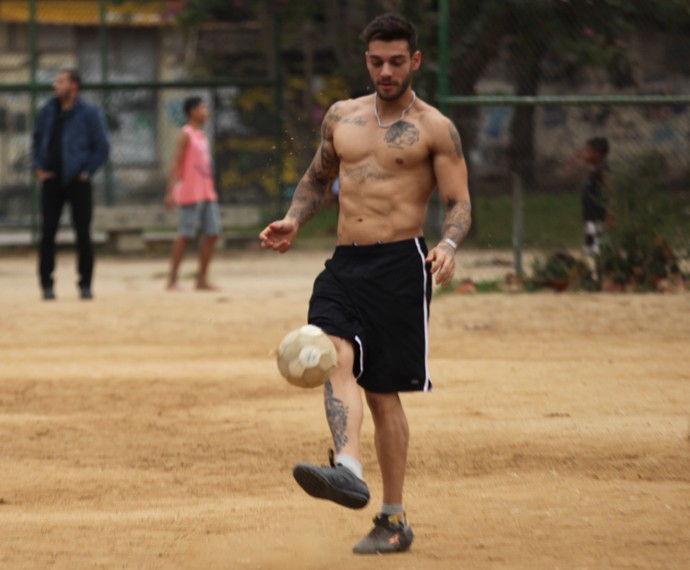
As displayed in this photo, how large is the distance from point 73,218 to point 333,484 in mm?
9713

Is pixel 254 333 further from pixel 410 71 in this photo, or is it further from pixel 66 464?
pixel 410 71

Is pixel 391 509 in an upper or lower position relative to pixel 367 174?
lower

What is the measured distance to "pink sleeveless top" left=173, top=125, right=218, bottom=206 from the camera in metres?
15.5

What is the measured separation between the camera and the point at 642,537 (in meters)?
5.89

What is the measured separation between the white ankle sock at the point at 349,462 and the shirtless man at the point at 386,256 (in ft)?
0.05

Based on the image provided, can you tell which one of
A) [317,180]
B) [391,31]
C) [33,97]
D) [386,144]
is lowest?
[33,97]

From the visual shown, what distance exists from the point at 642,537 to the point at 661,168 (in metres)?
8.89

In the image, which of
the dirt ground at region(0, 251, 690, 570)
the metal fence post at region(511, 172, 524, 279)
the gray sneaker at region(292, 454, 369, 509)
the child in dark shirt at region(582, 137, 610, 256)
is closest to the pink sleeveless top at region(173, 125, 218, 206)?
the dirt ground at region(0, 251, 690, 570)

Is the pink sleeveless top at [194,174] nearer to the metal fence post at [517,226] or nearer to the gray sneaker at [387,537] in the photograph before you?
the metal fence post at [517,226]

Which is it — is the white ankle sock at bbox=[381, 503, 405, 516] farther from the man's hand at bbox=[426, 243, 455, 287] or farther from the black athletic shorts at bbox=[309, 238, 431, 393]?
the man's hand at bbox=[426, 243, 455, 287]

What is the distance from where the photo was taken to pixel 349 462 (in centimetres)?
557

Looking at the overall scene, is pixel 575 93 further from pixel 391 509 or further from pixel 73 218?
pixel 391 509

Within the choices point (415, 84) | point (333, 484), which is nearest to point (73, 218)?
point (415, 84)

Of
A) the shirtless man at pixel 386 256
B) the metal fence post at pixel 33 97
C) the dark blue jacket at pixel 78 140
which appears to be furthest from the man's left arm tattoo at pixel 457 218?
the metal fence post at pixel 33 97
